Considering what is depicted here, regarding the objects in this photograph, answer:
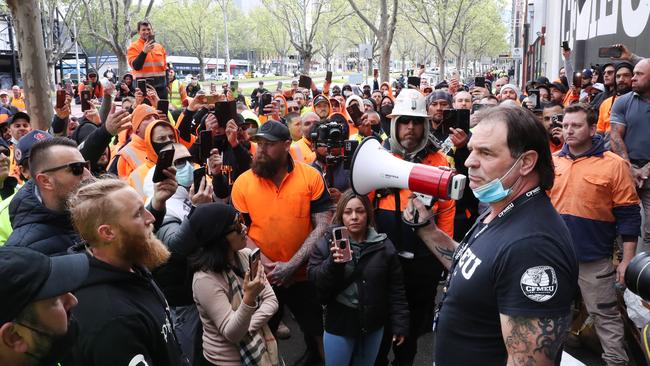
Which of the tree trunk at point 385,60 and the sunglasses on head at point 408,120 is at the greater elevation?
the tree trunk at point 385,60

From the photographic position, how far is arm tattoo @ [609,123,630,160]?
567 cm

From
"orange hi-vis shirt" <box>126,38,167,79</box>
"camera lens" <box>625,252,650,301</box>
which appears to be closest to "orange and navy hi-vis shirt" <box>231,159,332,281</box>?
"camera lens" <box>625,252,650,301</box>

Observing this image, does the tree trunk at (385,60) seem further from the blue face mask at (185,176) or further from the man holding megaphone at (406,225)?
the blue face mask at (185,176)

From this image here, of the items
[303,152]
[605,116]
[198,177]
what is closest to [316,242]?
[198,177]

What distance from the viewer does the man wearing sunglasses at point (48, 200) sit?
301 centimetres

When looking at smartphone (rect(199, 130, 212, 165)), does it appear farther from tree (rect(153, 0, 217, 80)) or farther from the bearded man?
tree (rect(153, 0, 217, 80))

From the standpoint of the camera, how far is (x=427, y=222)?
316cm

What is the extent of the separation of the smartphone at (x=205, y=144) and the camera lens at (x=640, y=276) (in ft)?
9.88

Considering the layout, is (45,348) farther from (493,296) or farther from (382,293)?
(382,293)

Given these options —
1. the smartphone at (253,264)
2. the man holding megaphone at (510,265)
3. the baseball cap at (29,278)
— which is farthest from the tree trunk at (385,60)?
the baseball cap at (29,278)

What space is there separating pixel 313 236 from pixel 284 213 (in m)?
0.29

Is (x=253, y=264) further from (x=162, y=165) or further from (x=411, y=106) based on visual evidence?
(x=411, y=106)

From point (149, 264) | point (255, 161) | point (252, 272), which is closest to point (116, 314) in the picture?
point (149, 264)

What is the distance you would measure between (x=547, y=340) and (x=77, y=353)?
1.73 metres
